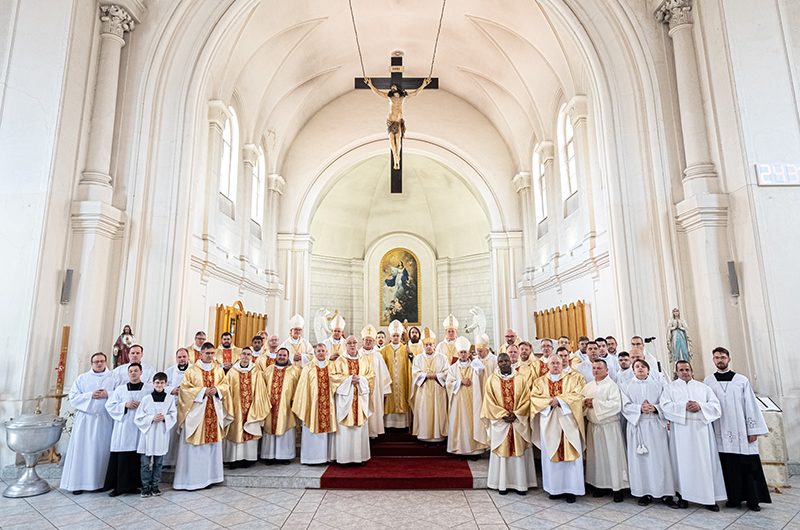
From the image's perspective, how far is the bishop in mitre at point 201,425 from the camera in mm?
5832

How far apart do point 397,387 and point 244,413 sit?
119 inches

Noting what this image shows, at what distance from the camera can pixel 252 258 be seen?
13.8 m

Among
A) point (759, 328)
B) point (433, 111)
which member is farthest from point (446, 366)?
point (433, 111)

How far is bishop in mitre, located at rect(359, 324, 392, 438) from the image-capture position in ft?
26.1

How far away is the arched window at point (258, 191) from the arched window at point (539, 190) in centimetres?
→ 781

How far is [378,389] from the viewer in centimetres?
Answer: 810

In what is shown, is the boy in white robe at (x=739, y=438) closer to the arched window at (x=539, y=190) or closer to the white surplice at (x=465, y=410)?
the white surplice at (x=465, y=410)

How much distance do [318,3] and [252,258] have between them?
648 centimetres

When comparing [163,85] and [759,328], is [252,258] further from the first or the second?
[759,328]

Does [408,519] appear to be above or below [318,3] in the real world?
below

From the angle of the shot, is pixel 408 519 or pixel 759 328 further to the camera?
pixel 759 328

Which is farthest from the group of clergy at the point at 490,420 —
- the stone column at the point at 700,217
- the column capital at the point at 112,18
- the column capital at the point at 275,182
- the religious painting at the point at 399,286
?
the religious painting at the point at 399,286

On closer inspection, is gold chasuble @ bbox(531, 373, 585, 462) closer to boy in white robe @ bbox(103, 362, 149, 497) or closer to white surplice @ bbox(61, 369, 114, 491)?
boy in white robe @ bbox(103, 362, 149, 497)

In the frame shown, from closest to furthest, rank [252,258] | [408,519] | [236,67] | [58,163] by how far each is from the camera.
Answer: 1. [408,519]
2. [58,163]
3. [236,67]
4. [252,258]
